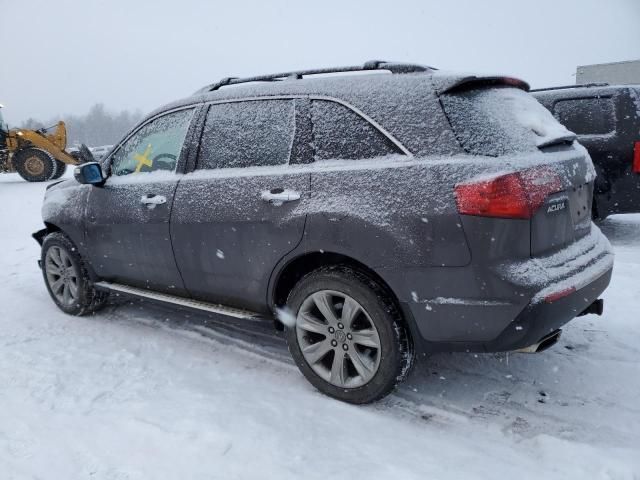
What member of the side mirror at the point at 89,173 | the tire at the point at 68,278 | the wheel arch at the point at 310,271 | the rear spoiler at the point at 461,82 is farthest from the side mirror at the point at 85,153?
the rear spoiler at the point at 461,82

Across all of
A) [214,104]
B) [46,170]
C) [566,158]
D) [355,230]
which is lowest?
[46,170]

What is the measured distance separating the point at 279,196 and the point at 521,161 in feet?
4.12

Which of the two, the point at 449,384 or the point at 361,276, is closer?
the point at 361,276

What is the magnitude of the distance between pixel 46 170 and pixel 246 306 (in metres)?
17.7

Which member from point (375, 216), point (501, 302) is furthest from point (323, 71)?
point (501, 302)

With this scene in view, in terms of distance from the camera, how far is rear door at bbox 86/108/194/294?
3.40 m

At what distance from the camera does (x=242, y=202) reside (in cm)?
293

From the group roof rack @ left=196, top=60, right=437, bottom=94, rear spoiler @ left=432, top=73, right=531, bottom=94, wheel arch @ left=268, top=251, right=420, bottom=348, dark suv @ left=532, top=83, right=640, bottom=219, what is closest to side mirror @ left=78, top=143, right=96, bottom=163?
roof rack @ left=196, top=60, right=437, bottom=94

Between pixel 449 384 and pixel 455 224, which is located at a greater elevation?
pixel 455 224

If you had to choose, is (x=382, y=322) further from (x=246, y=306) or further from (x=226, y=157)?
(x=226, y=157)

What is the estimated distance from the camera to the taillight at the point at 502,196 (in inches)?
86.1

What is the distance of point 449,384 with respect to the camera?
9.82ft

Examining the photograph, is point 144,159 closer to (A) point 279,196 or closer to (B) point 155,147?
(B) point 155,147

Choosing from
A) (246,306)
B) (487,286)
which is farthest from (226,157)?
(487,286)
